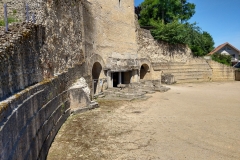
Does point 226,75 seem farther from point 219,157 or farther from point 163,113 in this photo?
point 219,157

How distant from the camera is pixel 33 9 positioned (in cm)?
629

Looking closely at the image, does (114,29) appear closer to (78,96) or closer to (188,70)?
(78,96)

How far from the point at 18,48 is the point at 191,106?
26.1 ft

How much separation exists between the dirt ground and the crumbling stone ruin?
2.09 ft

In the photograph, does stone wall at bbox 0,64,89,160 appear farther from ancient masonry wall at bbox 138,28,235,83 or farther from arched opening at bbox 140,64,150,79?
ancient masonry wall at bbox 138,28,235,83

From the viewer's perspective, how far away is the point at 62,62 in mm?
7801

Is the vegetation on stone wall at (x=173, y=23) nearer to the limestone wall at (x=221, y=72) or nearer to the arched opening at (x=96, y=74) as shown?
the limestone wall at (x=221, y=72)

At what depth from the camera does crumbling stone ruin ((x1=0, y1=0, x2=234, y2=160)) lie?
313cm

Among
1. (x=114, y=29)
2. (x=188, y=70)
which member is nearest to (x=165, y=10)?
(x=188, y=70)

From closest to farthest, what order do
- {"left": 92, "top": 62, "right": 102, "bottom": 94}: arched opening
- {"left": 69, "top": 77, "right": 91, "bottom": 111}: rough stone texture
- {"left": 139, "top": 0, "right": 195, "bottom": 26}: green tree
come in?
1. {"left": 69, "top": 77, "right": 91, "bottom": 111}: rough stone texture
2. {"left": 92, "top": 62, "right": 102, "bottom": 94}: arched opening
3. {"left": 139, "top": 0, "right": 195, "bottom": 26}: green tree

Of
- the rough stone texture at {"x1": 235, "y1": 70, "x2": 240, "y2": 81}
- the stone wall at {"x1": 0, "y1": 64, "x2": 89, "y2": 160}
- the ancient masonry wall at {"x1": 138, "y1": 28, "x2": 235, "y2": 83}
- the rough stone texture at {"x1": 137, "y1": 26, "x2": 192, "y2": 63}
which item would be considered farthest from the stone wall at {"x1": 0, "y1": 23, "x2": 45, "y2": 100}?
the rough stone texture at {"x1": 235, "y1": 70, "x2": 240, "y2": 81}

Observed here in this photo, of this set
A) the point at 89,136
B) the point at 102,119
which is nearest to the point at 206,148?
the point at 89,136

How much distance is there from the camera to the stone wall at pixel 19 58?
3.08m

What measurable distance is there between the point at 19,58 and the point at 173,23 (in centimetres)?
1856
